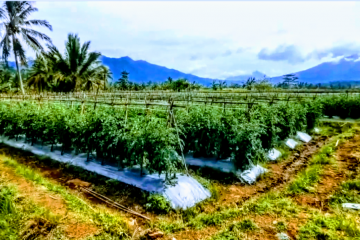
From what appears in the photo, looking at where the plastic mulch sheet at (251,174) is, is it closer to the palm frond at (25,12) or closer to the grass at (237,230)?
the grass at (237,230)

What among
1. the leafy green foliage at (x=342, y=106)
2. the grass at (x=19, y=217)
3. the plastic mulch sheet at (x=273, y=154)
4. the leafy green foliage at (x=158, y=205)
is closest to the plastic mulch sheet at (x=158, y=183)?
the leafy green foliage at (x=158, y=205)

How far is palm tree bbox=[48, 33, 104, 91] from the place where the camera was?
20.6 m

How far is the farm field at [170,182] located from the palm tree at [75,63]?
43.7 ft

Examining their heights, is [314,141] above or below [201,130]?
below

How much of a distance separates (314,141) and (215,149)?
5.51 metres

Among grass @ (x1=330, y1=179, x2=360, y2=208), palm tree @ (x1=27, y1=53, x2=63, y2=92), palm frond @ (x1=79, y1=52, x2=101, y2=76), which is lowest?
grass @ (x1=330, y1=179, x2=360, y2=208)

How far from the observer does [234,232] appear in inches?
154

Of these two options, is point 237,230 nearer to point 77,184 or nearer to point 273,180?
point 273,180

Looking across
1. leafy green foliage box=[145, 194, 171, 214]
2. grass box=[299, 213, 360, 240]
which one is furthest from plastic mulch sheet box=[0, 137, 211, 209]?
grass box=[299, 213, 360, 240]

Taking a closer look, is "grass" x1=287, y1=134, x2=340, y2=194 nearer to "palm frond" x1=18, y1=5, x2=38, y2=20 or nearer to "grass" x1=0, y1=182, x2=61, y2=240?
"grass" x1=0, y1=182, x2=61, y2=240

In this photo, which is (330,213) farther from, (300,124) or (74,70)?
(74,70)

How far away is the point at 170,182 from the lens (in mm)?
4988

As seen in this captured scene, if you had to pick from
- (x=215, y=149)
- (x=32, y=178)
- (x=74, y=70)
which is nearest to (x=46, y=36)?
(x=74, y=70)

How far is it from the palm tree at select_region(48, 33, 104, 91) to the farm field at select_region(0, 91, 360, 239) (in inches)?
524
